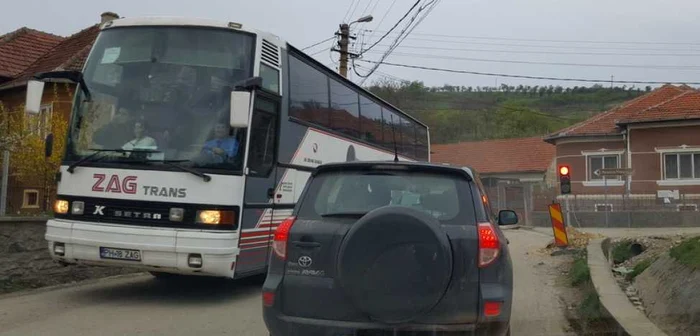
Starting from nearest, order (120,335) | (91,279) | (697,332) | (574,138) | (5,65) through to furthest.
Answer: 1. (697,332)
2. (120,335)
3. (91,279)
4. (5,65)
5. (574,138)

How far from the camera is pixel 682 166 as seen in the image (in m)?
31.1

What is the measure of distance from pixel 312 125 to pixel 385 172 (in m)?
5.58

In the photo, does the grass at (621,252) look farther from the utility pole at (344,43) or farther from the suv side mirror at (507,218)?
the utility pole at (344,43)

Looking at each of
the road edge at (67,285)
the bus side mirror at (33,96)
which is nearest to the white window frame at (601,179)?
the road edge at (67,285)

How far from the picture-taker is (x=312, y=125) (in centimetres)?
1045

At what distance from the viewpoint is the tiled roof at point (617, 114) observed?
3406 cm

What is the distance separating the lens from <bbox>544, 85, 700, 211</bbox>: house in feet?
98.8

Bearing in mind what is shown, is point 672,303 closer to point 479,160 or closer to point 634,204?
point 634,204

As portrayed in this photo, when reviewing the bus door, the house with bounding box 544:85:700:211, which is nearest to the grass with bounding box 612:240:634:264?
the bus door

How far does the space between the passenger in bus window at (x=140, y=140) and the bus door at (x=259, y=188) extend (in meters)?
1.24

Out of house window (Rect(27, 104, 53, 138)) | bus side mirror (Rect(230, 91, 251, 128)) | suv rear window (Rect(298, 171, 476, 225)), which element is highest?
house window (Rect(27, 104, 53, 138))

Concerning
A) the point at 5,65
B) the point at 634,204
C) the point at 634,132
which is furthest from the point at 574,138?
the point at 5,65

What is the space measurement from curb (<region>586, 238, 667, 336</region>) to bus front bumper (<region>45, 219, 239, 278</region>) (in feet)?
14.6

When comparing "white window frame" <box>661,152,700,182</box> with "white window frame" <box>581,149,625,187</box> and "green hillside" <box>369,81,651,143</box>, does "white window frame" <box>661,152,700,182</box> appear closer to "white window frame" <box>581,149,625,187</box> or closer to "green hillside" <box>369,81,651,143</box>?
"white window frame" <box>581,149,625,187</box>
